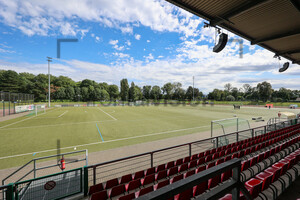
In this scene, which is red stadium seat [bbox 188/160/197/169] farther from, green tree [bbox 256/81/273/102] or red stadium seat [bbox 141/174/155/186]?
green tree [bbox 256/81/273/102]

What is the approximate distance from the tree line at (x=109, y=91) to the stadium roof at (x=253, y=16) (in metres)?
61.5

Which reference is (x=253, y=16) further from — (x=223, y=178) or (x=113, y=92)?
(x=113, y=92)

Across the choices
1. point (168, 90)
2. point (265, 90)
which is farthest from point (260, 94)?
point (168, 90)

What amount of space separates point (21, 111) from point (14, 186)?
1659 inches

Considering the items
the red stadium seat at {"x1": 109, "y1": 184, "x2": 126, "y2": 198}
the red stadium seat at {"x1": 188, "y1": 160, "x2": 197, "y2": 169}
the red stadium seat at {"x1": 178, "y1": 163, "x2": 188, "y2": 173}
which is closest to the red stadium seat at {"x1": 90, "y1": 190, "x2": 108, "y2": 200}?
the red stadium seat at {"x1": 109, "y1": 184, "x2": 126, "y2": 198}

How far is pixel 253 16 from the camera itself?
20.7 feet

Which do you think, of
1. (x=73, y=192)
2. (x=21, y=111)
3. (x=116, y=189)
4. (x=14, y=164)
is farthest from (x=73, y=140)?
(x=21, y=111)

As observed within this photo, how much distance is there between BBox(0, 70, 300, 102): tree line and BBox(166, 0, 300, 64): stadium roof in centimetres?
6148

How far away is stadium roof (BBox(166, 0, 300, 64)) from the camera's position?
5.35 m

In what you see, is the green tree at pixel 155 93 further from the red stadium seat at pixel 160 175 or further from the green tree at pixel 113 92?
the red stadium seat at pixel 160 175

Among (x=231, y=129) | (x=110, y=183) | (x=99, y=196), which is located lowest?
(x=231, y=129)

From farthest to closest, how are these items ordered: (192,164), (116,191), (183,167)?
1. (192,164)
2. (183,167)
3. (116,191)

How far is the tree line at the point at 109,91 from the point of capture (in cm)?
7494

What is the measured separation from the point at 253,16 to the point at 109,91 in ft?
379
